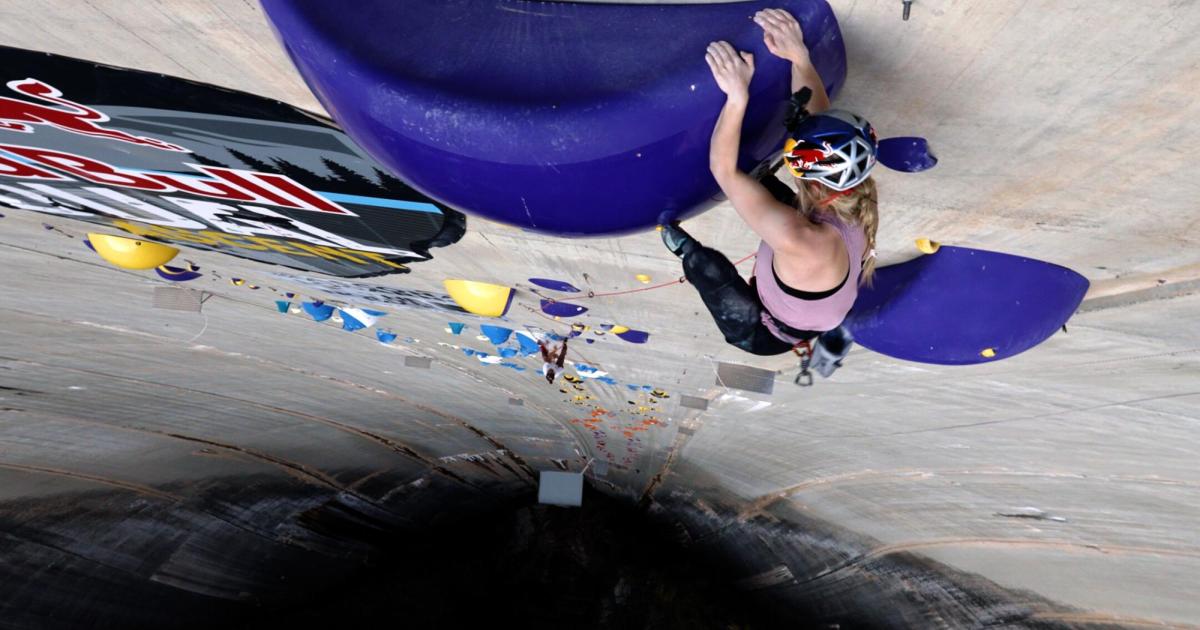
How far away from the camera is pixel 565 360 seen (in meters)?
5.98

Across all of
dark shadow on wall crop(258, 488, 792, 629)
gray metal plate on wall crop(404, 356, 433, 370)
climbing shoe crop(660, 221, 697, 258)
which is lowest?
dark shadow on wall crop(258, 488, 792, 629)

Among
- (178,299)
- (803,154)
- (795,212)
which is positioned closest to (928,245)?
(795,212)

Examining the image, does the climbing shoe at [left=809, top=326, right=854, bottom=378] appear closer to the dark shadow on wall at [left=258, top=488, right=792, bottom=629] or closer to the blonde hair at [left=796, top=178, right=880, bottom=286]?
the blonde hair at [left=796, top=178, right=880, bottom=286]

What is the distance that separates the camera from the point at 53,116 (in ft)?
10.2

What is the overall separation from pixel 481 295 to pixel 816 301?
2.72 metres

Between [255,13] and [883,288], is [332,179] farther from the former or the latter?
[883,288]

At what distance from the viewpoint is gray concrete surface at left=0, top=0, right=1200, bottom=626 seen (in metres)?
2.08

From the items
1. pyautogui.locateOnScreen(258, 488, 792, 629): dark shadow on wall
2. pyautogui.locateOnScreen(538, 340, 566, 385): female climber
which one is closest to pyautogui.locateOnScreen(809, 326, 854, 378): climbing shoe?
pyautogui.locateOnScreen(538, 340, 566, 385): female climber

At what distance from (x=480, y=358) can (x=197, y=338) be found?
2.06m


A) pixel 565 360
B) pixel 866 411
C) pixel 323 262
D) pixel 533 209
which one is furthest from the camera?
pixel 565 360

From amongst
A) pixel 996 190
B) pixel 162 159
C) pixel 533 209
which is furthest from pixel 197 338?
pixel 996 190

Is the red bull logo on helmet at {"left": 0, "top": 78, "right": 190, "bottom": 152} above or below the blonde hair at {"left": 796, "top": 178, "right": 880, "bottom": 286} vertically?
below

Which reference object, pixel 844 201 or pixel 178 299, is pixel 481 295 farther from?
pixel 844 201

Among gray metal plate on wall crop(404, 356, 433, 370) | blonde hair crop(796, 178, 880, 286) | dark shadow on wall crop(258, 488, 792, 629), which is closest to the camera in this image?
blonde hair crop(796, 178, 880, 286)
